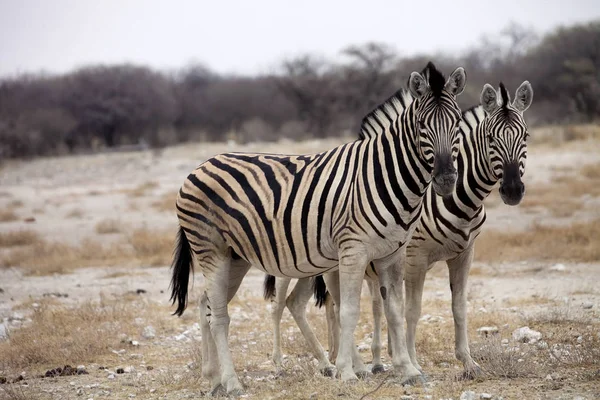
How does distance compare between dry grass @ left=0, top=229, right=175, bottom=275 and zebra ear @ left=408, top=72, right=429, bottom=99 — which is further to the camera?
dry grass @ left=0, top=229, right=175, bottom=275

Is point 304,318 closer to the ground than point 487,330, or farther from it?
farther from it

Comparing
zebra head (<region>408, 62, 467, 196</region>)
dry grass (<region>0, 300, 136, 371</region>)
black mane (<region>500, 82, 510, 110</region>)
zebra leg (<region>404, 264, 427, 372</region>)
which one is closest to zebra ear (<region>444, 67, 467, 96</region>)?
zebra head (<region>408, 62, 467, 196</region>)

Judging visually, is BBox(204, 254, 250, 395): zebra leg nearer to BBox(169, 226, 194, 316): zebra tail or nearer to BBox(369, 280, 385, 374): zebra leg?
BBox(169, 226, 194, 316): zebra tail

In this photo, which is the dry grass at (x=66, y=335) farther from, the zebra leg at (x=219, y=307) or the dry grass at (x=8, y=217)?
the dry grass at (x=8, y=217)

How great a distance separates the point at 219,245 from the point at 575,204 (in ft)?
36.1

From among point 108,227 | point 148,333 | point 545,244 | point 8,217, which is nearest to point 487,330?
point 148,333

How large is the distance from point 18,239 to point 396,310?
11042mm

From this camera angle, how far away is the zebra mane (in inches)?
225

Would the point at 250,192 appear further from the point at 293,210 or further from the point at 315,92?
the point at 315,92

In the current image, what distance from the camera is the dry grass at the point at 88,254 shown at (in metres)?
12.7

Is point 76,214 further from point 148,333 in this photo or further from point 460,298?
point 460,298

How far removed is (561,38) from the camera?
4122 centimetres

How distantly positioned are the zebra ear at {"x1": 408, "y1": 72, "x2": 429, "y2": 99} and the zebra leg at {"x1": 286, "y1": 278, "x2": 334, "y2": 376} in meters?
2.16

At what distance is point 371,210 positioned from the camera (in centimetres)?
534
